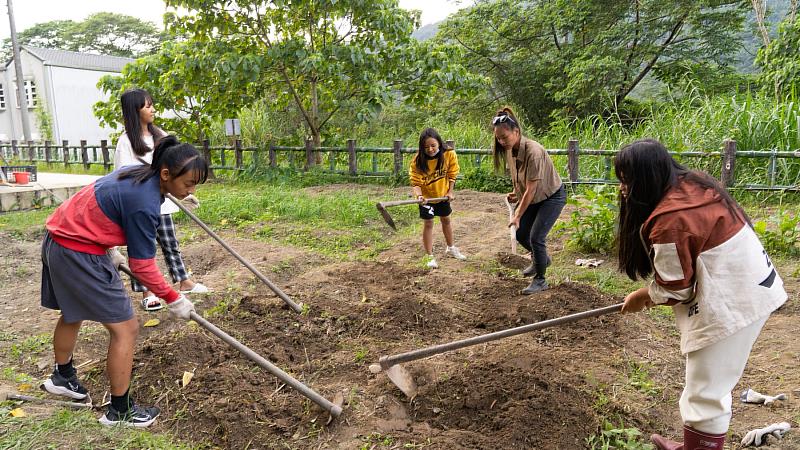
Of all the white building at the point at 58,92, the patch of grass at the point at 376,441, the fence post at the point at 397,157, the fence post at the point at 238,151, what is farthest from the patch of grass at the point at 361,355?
the white building at the point at 58,92

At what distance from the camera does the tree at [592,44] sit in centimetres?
1315

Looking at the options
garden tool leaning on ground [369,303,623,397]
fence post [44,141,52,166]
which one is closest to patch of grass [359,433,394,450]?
garden tool leaning on ground [369,303,623,397]

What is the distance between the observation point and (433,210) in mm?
5535

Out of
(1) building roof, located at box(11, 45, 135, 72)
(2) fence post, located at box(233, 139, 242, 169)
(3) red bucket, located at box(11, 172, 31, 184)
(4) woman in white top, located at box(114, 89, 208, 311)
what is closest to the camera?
(4) woman in white top, located at box(114, 89, 208, 311)

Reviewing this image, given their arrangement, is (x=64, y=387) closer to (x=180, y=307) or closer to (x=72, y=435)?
(x=72, y=435)

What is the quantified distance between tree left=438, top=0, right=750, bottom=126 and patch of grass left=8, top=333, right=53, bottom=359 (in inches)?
479

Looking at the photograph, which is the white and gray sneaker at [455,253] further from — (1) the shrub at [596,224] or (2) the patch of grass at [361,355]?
(2) the patch of grass at [361,355]

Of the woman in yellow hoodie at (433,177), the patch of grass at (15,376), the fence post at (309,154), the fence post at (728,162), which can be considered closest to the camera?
the patch of grass at (15,376)

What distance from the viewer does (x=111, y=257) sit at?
2850mm

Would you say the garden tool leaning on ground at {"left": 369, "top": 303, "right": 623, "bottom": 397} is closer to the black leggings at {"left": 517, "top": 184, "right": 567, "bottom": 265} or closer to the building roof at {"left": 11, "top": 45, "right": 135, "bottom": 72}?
the black leggings at {"left": 517, "top": 184, "right": 567, "bottom": 265}

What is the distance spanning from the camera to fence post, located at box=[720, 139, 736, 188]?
799cm

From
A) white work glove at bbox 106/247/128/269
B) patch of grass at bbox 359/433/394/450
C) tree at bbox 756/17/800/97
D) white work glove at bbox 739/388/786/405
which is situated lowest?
patch of grass at bbox 359/433/394/450

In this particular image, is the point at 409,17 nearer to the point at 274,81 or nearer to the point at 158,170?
the point at 274,81

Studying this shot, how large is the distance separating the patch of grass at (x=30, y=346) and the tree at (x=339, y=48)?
709cm
